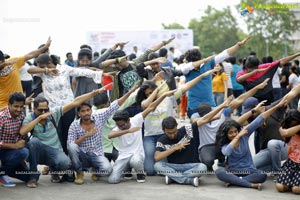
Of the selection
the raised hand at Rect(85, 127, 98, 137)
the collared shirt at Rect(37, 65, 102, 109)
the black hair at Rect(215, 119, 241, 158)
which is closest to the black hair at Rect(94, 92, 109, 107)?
the collared shirt at Rect(37, 65, 102, 109)

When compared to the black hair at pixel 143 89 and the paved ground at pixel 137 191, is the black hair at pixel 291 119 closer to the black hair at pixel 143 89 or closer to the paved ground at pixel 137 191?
the paved ground at pixel 137 191

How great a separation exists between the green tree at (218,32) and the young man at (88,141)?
209ft

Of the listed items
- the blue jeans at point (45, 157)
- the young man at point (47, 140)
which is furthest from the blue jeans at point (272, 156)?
the blue jeans at point (45, 157)

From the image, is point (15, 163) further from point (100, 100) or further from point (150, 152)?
point (150, 152)

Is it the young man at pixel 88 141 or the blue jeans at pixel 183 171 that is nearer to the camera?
the blue jeans at pixel 183 171

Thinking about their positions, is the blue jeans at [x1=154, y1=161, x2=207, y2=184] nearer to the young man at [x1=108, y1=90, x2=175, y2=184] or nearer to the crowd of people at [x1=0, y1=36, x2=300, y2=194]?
the crowd of people at [x1=0, y1=36, x2=300, y2=194]

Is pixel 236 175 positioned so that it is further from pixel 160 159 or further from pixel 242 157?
pixel 160 159

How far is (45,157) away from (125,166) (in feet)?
3.60

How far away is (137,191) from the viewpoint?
Result: 23.2 feet

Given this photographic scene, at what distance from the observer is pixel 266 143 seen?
25.6ft

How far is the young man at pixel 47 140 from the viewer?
7295mm

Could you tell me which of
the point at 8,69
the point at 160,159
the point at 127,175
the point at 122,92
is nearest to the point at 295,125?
the point at 160,159

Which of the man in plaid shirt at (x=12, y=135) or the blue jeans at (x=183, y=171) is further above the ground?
the man in plaid shirt at (x=12, y=135)

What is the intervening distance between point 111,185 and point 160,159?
737 millimetres
